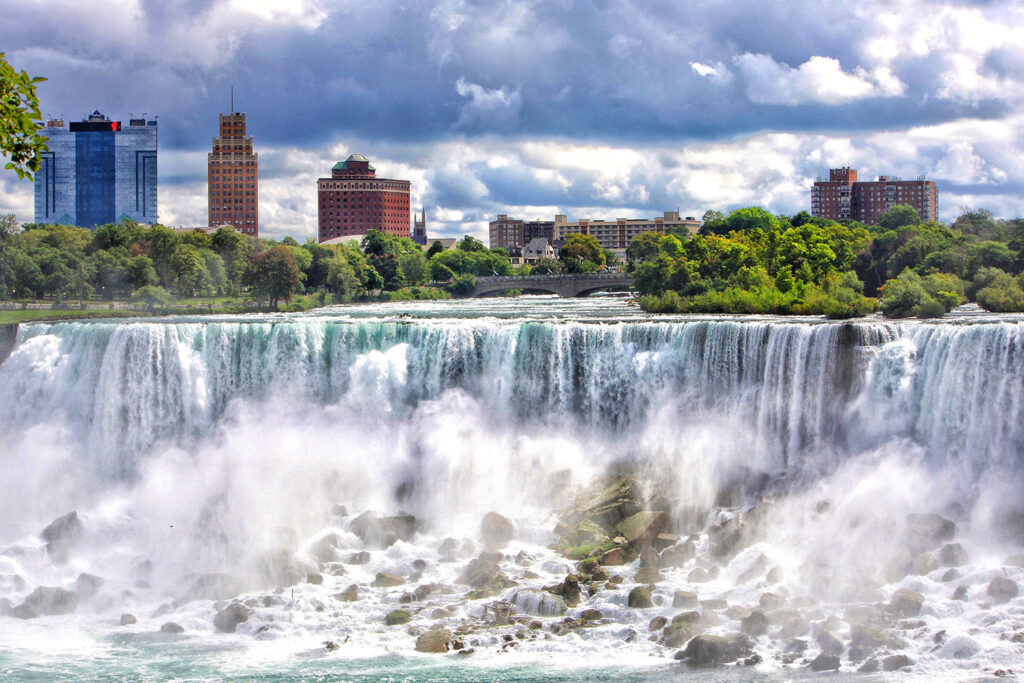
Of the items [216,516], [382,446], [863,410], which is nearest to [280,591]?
[216,516]

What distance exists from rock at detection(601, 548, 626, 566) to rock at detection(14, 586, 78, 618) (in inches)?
526

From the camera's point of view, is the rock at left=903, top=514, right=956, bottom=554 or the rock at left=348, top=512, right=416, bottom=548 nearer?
the rock at left=903, top=514, right=956, bottom=554

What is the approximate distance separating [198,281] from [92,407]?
33560mm

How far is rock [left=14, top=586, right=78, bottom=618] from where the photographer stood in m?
25.7

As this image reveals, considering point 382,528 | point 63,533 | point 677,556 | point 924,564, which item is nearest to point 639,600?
point 677,556

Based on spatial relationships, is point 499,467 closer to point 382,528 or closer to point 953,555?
point 382,528

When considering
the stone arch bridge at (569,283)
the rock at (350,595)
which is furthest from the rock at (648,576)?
the stone arch bridge at (569,283)

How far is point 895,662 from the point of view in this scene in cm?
2048

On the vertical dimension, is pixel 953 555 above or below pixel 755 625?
above

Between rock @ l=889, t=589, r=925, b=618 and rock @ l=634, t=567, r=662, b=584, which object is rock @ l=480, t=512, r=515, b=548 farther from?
rock @ l=889, t=589, r=925, b=618

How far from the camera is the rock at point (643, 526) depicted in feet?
90.7

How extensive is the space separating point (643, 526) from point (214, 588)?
444 inches

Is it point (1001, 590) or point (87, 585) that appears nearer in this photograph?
point (1001, 590)

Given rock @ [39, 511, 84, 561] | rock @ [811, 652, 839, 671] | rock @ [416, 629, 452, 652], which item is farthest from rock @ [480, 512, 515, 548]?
rock @ [39, 511, 84, 561]
